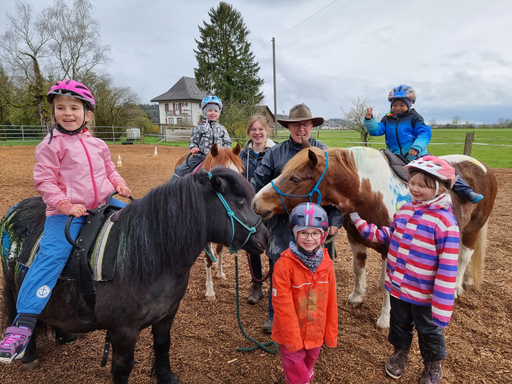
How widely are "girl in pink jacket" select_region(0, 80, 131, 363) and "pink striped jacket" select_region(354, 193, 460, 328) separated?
7.75ft

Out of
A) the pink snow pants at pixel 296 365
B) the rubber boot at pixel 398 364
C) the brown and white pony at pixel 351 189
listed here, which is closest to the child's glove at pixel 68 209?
the brown and white pony at pixel 351 189

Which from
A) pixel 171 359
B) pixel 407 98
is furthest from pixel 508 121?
pixel 171 359

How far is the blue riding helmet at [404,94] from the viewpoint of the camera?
142 inches

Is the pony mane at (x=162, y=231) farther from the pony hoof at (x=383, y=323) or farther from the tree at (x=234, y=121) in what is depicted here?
the tree at (x=234, y=121)

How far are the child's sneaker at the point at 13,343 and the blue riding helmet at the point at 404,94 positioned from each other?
4.33 m

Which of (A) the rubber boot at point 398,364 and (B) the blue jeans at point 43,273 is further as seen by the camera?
(A) the rubber boot at point 398,364

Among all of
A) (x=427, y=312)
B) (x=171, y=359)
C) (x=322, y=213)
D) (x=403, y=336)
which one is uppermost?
(x=322, y=213)

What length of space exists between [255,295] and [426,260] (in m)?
2.32

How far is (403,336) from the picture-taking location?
2488 mm

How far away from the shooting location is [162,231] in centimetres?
196

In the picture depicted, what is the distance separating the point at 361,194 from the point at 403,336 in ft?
4.23

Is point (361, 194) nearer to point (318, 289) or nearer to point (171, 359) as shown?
point (318, 289)

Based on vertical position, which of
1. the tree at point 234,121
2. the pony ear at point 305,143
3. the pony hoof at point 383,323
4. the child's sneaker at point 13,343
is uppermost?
the tree at point 234,121

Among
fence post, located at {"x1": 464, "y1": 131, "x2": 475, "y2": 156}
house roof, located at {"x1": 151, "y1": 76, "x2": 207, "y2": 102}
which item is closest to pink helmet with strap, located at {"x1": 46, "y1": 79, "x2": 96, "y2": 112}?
fence post, located at {"x1": 464, "y1": 131, "x2": 475, "y2": 156}
